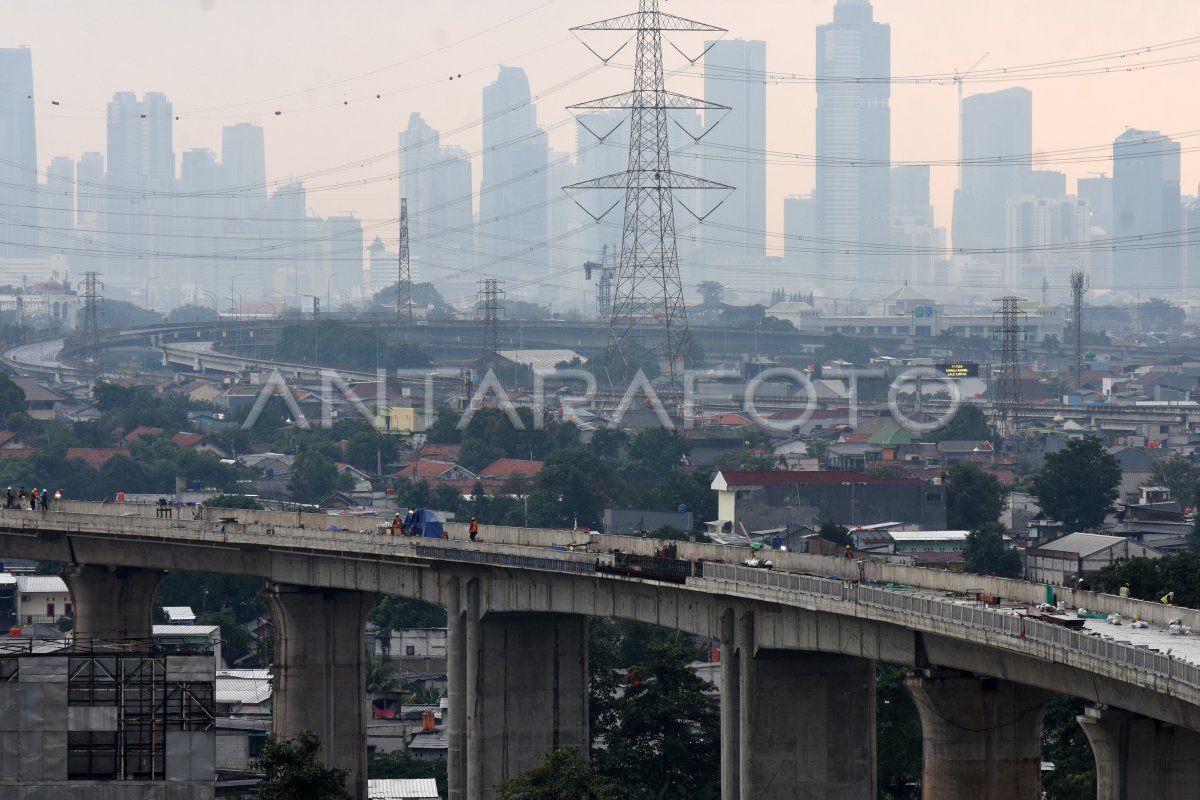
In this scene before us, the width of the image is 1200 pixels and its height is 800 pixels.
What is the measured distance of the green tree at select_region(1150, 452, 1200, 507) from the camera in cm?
11756

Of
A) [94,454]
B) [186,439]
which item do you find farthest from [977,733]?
[186,439]

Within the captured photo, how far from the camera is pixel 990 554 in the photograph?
8975 cm

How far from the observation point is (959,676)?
41.0 meters

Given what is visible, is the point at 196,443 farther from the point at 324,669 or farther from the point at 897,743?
the point at 897,743

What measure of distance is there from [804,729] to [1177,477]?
81.2m

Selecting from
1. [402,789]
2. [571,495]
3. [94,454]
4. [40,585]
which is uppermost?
[94,454]

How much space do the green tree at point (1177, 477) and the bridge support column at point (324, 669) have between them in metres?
65.1

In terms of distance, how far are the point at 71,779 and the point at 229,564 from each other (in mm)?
29461

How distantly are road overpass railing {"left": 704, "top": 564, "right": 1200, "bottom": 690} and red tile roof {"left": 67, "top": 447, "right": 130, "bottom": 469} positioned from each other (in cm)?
9357

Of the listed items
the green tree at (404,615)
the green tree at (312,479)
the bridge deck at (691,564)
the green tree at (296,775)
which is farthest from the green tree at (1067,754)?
the green tree at (312,479)

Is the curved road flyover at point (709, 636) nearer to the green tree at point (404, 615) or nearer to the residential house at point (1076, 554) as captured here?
the green tree at point (404, 615)

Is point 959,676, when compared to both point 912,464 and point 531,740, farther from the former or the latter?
point 912,464

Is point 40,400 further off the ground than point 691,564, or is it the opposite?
point 40,400

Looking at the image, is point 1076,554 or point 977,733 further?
point 1076,554
